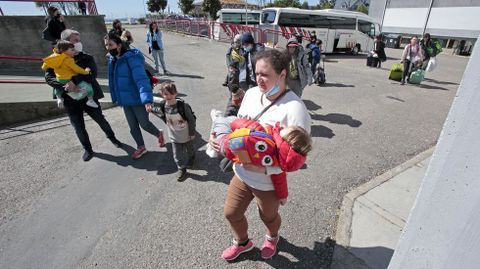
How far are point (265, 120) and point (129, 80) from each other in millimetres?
2659

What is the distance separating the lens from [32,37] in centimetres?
848

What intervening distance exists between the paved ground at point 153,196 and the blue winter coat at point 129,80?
3.70 feet

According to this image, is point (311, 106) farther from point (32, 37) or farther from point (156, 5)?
point (156, 5)

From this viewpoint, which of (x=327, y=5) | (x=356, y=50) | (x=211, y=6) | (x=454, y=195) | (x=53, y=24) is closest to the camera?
(x=454, y=195)

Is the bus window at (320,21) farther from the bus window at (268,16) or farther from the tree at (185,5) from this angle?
the tree at (185,5)

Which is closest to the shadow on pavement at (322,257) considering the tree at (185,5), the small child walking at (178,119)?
the small child walking at (178,119)

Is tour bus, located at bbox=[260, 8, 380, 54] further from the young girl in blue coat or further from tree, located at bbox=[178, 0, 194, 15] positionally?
tree, located at bbox=[178, 0, 194, 15]

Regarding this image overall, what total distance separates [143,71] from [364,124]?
4.68 meters

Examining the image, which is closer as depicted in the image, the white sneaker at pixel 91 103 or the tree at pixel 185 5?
the white sneaker at pixel 91 103

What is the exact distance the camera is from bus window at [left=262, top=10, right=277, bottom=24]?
54.6 ft

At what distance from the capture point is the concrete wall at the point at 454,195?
0.99 m

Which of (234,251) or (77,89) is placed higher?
(77,89)

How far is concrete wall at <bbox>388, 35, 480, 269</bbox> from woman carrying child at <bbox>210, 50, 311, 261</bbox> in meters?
0.75

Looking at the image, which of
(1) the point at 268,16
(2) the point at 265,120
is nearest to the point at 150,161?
(2) the point at 265,120
